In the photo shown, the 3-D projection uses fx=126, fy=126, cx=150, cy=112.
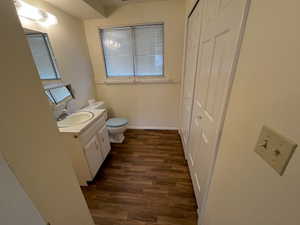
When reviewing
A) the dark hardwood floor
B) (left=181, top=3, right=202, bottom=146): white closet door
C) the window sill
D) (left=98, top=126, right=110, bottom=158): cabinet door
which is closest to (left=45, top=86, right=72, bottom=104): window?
(left=98, top=126, right=110, bottom=158): cabinet door

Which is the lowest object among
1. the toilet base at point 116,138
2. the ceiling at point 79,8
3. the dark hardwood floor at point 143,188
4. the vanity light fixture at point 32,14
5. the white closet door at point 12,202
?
the dark hardwood floor at point 143,188

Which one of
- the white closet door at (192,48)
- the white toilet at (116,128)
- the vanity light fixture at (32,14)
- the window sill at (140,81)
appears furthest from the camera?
the window sill at (140,81)

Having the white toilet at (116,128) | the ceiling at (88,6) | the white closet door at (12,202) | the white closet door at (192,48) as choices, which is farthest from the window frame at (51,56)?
the white closet door at (192,48)

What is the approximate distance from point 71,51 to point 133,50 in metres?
1.04

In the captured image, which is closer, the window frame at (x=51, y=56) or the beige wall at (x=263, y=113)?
the beige wall at (x=263, y=113)

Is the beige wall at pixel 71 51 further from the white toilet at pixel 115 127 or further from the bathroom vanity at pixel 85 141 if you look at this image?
the bathroom vanity at pixel 85 141

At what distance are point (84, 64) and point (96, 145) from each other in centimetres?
152

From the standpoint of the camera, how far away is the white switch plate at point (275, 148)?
365 millimetres

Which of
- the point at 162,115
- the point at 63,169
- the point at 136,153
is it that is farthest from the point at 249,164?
the point at 162,115

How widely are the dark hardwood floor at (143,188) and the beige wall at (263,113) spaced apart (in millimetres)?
812

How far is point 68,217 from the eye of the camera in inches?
27.5

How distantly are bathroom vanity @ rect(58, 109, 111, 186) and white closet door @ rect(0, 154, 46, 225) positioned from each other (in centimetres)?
98

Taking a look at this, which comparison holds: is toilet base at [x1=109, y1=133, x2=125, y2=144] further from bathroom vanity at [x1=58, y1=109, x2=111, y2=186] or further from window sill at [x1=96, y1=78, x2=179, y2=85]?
window sill at [x1=96, y1=78, x2=179, y2=85]

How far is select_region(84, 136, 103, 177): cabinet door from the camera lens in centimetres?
154
